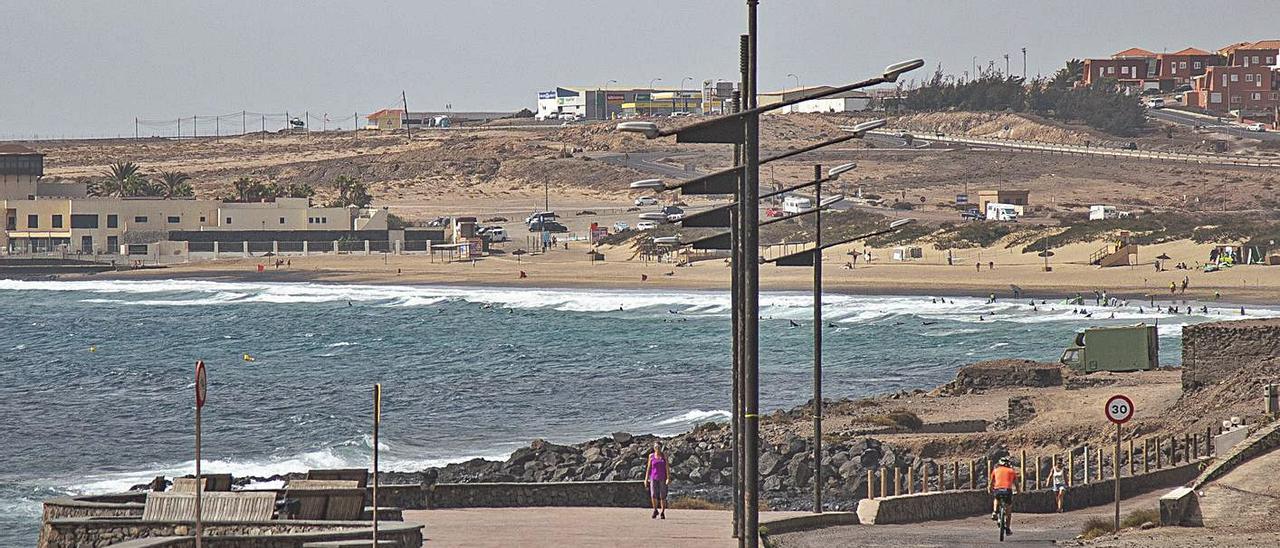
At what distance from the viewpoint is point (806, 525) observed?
23.7 m

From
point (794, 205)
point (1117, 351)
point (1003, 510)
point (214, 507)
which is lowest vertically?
point (1003, 510)

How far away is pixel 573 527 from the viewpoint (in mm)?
22719

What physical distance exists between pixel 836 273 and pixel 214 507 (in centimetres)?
8507

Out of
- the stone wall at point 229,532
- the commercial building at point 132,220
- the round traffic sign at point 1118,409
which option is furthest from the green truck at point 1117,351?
the commercial building at point 132,220

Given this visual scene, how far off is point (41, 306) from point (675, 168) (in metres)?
68.6

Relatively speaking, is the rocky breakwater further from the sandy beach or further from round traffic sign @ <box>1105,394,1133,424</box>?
the sandy beach

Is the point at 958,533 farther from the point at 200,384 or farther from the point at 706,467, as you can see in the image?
the point at 706,467

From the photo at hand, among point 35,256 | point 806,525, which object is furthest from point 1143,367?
point 35,256

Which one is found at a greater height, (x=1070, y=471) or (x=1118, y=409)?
(x=1118, y=409)

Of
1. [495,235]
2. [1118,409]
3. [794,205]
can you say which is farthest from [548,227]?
[1118,409]

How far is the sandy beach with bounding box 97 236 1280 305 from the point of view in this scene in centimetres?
8950

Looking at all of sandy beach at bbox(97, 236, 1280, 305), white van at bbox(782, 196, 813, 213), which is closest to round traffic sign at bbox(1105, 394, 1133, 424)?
sandy beach at bbox(97, 236, 1280, 305)

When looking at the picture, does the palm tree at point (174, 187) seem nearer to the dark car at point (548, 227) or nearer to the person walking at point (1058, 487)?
the dark car at point (548, 227)

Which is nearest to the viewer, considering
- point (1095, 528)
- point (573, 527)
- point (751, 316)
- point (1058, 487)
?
point (751, 316)
